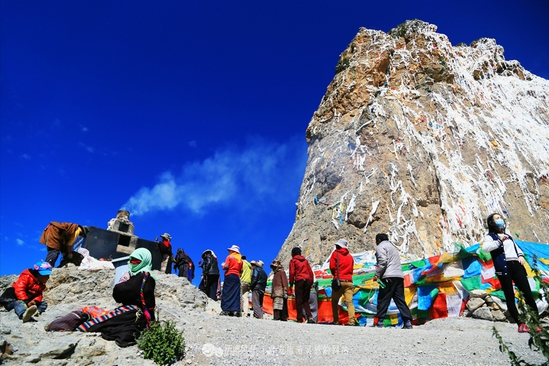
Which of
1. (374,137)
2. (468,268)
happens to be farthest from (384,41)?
(468,268)

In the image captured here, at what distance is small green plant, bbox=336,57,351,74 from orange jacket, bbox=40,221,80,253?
22.6 metres

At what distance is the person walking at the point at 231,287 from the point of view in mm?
8073

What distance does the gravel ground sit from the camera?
13.9 ft

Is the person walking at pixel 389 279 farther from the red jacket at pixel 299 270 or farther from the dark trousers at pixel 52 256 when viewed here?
the dark trousers at pixel 52 256

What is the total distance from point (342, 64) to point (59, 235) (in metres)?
23.4

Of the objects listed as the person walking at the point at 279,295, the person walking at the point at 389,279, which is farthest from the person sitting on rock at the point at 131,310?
the person walking at the point at 279,295

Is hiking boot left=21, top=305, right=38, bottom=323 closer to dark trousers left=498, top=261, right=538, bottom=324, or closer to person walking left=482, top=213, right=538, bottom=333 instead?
person walking left=482, top=213, right=538, bottom=333

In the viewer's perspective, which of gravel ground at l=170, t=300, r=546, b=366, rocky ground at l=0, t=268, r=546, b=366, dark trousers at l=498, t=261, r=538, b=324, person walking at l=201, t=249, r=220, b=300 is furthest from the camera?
person walking at l=201, t=249, r=220, b=300

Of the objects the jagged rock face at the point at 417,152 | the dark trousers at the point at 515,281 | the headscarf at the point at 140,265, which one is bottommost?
the dark trousers at the point at 515,281

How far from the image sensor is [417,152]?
70.1 feet

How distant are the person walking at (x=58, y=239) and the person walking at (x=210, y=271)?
3365mm

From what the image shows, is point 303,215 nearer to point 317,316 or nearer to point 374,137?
point 374,137

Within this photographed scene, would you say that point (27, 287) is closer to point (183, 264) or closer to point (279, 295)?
point (279, 295)

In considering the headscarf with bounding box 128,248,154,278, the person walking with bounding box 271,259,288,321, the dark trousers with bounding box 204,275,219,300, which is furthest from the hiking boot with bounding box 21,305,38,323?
the dark trousers with bounding box 204,275,219,300
